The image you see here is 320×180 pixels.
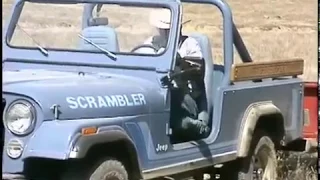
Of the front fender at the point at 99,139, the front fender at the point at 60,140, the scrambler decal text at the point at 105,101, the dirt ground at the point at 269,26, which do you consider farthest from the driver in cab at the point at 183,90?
the dirt ground at the point at 269,26

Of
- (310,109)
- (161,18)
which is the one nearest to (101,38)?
(161,18)


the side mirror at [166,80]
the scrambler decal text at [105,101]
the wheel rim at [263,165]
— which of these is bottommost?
the wheel rim at [263,165]

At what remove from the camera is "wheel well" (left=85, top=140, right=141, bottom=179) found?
5.89 meters

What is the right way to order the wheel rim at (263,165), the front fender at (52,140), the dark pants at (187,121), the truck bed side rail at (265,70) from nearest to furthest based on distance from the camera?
the front fender at (52,140) < the dark pants at (187,121) < the truck bed side rail at (265,70) < the wheel rim at (263,165)

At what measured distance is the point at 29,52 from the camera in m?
7.07

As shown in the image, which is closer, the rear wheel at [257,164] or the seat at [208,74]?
the seat at [208,74]

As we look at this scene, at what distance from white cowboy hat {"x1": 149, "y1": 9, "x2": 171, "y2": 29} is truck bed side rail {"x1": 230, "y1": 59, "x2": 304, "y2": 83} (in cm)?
65

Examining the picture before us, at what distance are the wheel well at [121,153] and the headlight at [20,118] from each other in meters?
0.38

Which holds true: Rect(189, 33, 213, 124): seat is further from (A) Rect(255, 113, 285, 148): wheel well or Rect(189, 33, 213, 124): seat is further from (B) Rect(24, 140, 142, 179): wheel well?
(B) Rect(24, 140, 142, 179): wheel well

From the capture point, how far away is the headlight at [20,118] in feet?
18.7

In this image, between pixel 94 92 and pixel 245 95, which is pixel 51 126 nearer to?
pixel 94 92

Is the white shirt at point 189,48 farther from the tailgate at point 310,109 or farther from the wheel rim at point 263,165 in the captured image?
the tailgate at point 310,109

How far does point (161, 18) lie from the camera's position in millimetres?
7039

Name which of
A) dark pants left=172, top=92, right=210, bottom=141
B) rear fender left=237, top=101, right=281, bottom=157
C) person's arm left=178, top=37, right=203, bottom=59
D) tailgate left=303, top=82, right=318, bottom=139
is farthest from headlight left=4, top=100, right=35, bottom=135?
tailgate left=303, top=82, right=318, bottom=139
